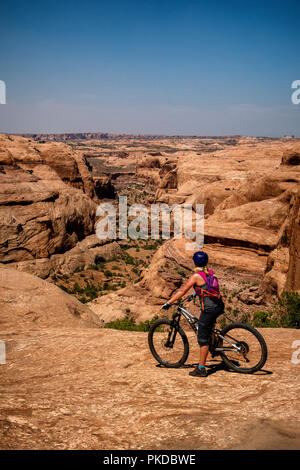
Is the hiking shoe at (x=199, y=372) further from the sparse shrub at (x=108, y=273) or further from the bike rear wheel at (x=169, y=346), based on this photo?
the sparse shrub at (x=108, y=273)

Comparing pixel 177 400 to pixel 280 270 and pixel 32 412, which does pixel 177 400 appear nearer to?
pixel 32 412

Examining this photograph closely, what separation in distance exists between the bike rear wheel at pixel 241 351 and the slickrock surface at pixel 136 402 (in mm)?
186

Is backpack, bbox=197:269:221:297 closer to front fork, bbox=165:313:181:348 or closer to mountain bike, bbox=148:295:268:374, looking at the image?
mountain bike, bbox=148:295:268:374

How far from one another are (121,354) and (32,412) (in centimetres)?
271

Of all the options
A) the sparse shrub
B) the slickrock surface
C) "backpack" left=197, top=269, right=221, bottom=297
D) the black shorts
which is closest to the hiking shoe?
the slickrock surface

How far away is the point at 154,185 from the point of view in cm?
Answer: 10169

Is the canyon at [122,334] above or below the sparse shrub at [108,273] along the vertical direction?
above

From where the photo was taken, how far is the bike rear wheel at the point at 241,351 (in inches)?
227

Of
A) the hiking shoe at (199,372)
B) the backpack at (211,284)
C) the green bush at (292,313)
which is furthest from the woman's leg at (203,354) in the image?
the green bush at (292,313)

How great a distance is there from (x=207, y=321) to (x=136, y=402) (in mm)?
1763

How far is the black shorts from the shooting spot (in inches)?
226

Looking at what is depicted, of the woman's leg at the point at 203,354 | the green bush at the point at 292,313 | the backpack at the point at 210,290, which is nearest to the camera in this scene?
the backpack at the point at 210,290

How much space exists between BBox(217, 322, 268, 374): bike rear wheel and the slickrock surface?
0.61ft

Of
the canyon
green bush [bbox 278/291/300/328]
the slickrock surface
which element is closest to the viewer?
the slickrock surface
